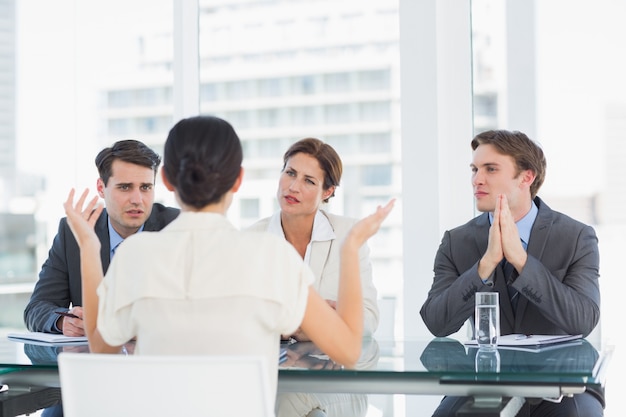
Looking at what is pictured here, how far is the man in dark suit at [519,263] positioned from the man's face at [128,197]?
43.9 inches

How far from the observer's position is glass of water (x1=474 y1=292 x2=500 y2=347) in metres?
2.30

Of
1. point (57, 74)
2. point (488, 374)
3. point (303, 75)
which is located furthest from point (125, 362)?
point (303, 75)

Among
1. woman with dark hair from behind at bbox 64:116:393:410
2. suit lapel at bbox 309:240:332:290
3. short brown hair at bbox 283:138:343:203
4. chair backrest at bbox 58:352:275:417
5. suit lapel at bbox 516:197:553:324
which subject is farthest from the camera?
short brown hair at bbox 283:138:343:203

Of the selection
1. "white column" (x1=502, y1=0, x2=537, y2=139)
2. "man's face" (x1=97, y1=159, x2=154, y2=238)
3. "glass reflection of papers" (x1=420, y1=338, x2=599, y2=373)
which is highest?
"white column" (x1=502, y1=0, x2=537, y2=139)

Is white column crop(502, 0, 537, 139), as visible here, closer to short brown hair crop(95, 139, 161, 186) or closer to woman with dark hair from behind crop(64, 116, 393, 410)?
short brown hair crop(95, 139, 161, 186)

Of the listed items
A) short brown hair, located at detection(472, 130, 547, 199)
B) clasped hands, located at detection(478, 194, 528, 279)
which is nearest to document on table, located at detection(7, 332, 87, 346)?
clasped hands, located at detection(478, 194, 528, 279)

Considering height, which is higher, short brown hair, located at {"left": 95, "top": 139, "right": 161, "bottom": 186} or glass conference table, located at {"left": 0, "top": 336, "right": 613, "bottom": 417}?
short brown hair, located at {"left": 95, "top": 139, "right": 161, "bottom": 186}

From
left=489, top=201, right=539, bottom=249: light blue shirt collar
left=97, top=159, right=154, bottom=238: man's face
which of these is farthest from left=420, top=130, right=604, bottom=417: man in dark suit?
left=97, top=159, right=154, bottom=238: man's face

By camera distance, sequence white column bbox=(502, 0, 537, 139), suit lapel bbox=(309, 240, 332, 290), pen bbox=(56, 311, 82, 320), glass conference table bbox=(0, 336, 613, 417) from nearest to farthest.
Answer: glass conference table bbox=(0, 336, 613, 417) < pen bbox=(56, 311, 82, 320) < suit lapel bbox=(309, 240, 332, 290) < white column bbox=(502, 0, 537, 139)

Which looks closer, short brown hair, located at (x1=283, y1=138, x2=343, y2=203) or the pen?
the pen

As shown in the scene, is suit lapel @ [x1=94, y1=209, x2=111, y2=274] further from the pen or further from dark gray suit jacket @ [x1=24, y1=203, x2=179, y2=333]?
the pen

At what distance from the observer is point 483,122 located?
3914mm

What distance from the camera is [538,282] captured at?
2.61m

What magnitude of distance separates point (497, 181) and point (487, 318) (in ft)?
2.62
